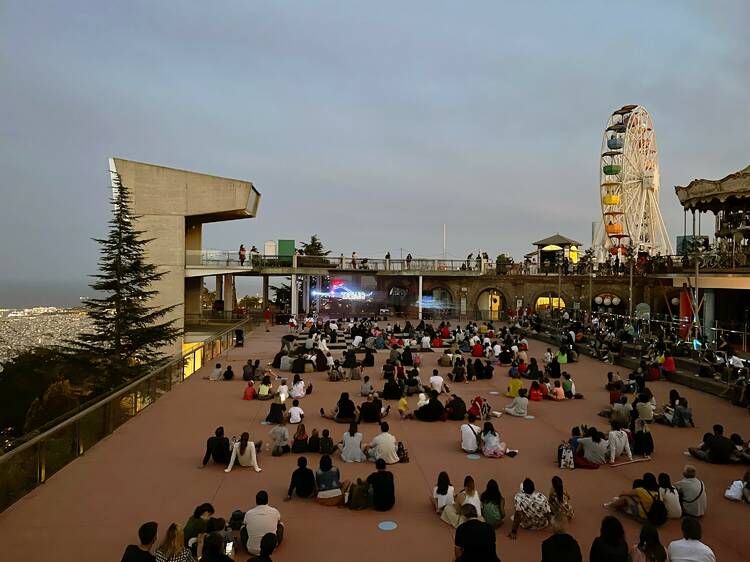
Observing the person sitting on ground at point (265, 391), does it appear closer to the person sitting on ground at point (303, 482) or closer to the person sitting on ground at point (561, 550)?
the person sitting on ground at point (303, 482)

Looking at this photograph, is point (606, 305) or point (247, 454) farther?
point (606, 305)

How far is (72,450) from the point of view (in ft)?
31.6

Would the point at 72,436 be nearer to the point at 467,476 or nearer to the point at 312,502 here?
the point at 312,502

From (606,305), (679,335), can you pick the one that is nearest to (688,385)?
(679,335)

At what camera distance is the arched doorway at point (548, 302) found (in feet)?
128

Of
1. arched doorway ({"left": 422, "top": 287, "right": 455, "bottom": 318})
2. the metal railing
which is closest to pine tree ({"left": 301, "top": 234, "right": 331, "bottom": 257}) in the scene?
arched doorway ({"left": 422, "top": 287, "right": 455, "bottom": 318})

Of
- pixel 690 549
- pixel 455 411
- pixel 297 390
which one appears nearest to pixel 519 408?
pixel 455 411

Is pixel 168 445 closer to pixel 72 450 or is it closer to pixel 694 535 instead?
pixel 72 450

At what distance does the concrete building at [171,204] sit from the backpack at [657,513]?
27.7 m

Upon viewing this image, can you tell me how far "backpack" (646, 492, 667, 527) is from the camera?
272 inches

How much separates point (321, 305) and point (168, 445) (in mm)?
30577

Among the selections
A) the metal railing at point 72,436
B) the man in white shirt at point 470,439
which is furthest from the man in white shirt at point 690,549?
the metal railing at point 72,436

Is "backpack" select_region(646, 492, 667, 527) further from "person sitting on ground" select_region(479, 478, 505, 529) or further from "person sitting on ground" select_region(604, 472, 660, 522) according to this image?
"person sitting on ground" select_region(479, 478, 505, 529)

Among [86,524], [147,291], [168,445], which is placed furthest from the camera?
[147,291]
